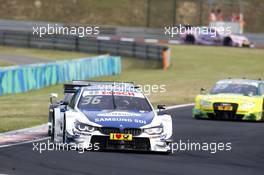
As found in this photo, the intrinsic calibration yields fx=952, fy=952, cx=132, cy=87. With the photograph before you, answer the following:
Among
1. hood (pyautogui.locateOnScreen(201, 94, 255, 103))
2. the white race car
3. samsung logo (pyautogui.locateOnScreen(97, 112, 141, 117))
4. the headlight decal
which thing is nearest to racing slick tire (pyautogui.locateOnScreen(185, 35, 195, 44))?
hood (pyautogui.locateOnScreen(201, 94, 255, 103))

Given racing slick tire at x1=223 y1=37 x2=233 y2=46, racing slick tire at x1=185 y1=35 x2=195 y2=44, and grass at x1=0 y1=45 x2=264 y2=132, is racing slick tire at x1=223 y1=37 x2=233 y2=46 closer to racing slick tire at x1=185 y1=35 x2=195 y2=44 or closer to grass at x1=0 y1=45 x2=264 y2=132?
grass at x1=0 y1=45 x2=264 y2=132

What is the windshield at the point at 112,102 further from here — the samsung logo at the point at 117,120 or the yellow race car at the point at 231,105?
the yellow race car at the point at 231,105

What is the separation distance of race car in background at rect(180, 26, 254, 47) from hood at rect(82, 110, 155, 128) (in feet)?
144

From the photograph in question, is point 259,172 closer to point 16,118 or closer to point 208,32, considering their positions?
point 16,118

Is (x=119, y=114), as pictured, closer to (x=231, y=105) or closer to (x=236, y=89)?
(x=231, y=105)

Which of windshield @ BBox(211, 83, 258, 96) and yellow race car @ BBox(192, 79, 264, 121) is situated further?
windshield @ BBox(211, 83, 258, 96)

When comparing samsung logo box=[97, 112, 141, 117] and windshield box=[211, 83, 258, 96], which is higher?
samsung logo box=[97, 112, 141, 117]

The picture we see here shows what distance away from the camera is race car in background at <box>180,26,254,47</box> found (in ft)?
198

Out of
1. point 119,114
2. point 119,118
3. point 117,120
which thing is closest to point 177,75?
point 119,114

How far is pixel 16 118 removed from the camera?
75.2ft

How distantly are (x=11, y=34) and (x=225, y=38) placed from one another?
14104 mm

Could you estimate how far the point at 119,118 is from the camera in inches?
621

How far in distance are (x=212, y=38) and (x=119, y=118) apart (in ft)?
151

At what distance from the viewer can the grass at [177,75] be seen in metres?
25.0
